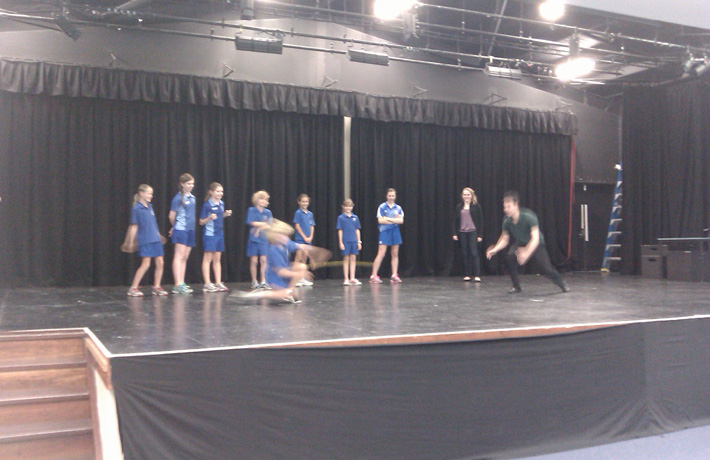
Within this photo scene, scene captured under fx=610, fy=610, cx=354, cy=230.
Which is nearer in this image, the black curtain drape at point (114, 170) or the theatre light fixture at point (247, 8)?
the theatre light fixture at point (247, 8)

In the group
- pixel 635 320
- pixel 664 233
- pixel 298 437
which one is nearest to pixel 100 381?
pixel 298 437

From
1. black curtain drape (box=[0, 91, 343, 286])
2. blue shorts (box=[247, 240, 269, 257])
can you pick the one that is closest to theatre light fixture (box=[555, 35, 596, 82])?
black curtain drape (box=[0, 91, 343, 286])

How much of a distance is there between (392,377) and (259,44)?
5.73 m

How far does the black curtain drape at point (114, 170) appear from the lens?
27.7 ft

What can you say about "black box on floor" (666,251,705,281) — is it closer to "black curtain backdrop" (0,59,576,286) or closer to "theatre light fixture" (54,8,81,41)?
"black curtain backdrop" (0,59,576,286)

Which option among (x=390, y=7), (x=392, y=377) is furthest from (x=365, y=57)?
(x=392, y=377)

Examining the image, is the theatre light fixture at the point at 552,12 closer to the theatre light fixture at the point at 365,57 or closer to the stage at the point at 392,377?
the theatre light fixture at the point at 365,57

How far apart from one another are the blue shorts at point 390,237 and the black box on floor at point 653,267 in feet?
15.0

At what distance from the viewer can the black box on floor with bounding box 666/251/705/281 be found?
31.6 ft

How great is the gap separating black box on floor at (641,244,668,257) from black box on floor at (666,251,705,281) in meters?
0.21

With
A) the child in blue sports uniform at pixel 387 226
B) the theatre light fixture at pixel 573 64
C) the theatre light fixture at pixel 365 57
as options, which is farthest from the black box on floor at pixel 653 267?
the theatre light fixture at pixel 365 57

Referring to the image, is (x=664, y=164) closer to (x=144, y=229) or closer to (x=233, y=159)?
(x=233, y=159)

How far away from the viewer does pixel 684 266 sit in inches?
385

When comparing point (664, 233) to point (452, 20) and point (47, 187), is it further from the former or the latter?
point (47, 187)
